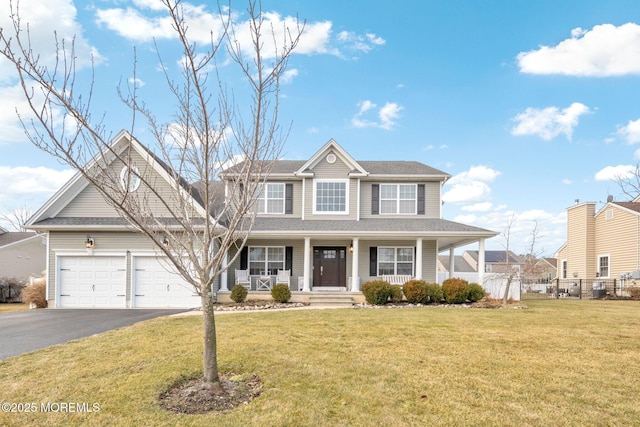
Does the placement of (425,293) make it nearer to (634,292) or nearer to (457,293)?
(457,293)

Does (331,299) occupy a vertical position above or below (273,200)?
below

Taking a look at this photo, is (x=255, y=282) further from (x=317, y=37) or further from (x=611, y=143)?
(x=611, y=143)

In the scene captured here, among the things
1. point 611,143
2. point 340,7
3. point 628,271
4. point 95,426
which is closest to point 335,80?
point 340,7

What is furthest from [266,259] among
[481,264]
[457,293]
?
[481,264]

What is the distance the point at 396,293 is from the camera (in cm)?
1457

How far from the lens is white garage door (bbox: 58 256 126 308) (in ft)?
47.2

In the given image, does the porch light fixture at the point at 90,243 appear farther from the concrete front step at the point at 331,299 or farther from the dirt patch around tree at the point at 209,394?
the dirt patch around tree at the point at 209,394

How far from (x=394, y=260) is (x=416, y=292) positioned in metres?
3.19

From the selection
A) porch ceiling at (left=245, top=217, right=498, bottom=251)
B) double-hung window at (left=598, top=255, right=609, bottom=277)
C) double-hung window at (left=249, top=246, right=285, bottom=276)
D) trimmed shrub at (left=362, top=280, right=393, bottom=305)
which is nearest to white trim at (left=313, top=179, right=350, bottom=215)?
porch ceiling at (left=245, top=217, right=498, bottom=251)

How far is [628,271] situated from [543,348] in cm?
1965

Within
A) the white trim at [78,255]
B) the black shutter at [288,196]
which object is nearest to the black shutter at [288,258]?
the black shutter at [288,196]

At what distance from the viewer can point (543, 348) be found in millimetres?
6922

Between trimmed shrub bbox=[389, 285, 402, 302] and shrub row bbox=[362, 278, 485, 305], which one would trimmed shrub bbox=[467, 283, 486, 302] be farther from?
trimmed shrub bbox=[389, 285, 402, 302]

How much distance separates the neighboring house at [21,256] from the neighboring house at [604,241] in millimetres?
36909
